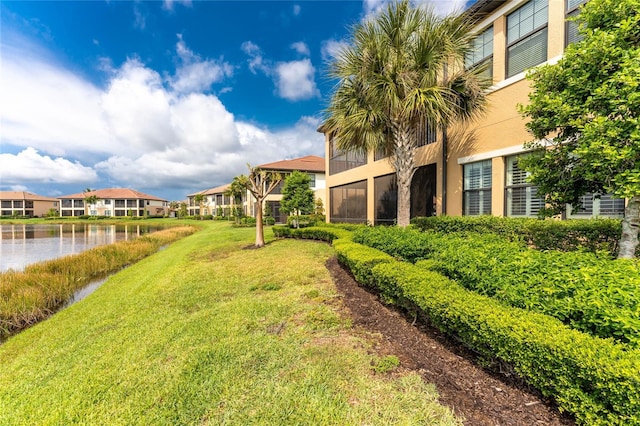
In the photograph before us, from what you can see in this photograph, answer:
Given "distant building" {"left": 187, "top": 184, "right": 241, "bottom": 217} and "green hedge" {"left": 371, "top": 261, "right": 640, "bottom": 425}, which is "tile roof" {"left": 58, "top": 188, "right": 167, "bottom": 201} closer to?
"distant building" {"left": 187, "top": 184, "right": 241, "bottom": 217}

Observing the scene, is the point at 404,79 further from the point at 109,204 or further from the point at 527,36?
the point at 109,204

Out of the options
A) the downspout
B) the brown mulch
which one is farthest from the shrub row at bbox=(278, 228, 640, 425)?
the downspout

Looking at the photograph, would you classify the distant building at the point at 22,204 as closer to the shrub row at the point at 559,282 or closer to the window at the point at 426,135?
the window at the point at 426,135

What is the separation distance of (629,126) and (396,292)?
356 cm

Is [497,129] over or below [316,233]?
over

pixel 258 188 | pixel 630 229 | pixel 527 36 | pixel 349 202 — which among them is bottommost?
A: pixel 630 229

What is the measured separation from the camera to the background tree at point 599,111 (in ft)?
11.2

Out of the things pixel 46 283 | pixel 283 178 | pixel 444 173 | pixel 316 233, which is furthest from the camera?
pixel 283 178

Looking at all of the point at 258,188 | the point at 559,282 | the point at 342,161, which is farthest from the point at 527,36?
the point at 342,161

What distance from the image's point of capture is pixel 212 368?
3.31 metres

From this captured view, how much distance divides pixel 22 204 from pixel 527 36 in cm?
10304

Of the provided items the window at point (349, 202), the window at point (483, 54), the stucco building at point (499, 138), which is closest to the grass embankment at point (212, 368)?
the stucco building at point (499, 138)

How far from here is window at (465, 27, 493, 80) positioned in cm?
912

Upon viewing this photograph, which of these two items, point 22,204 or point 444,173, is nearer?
point 444,173
